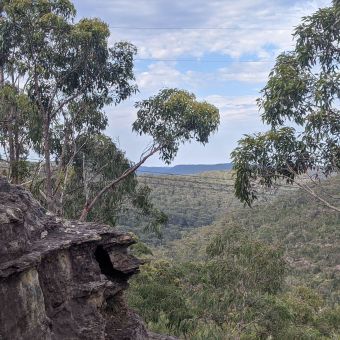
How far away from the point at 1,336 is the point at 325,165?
285 inches

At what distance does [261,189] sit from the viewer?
1084cm

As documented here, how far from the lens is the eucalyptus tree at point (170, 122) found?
14.8 metres

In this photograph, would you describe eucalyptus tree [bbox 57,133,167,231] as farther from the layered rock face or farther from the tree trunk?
the layered rock face

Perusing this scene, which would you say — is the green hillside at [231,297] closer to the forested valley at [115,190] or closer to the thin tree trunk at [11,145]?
the forested valley at [115,190]

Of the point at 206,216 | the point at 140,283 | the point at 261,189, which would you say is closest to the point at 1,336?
the point at 261,189

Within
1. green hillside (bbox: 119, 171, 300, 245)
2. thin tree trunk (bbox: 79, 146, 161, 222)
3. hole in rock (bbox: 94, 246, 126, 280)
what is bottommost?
green hillside (bbox: 119, 171, 300, 245)

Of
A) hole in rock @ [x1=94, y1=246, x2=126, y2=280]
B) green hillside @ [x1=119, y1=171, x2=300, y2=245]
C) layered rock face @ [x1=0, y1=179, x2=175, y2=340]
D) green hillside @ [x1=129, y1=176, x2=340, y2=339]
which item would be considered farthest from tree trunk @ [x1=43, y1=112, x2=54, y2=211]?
green hillside @ [x1=119, y1=171, x2=300, y2=245]

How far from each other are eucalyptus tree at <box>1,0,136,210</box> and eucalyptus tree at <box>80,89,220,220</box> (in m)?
0.97

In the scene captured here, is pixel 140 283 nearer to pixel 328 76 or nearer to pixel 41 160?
pixel 41 160

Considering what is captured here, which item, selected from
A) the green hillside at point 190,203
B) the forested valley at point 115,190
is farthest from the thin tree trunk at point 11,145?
the green hillside at point 190,203

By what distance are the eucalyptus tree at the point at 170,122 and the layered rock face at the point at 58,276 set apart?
7.43 metres

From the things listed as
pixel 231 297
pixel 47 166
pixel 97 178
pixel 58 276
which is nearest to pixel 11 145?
pixel 47 166

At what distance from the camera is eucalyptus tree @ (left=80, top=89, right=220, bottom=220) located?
14.8 metres

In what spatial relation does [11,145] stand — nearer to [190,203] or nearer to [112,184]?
[112,184]
